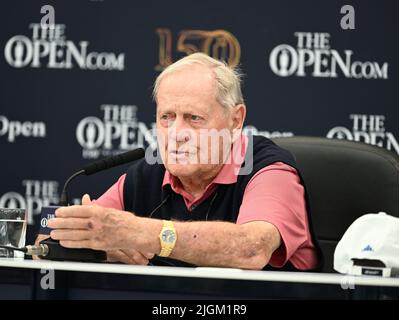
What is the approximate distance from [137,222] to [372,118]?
8.15 feet

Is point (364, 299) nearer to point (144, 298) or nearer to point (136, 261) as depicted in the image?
point (144, 298)

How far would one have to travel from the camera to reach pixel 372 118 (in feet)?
13.9

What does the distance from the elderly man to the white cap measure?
0.23 m

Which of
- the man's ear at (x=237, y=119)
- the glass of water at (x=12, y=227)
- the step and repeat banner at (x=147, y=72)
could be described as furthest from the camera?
the step and repeat banner at (x=147, y=72)

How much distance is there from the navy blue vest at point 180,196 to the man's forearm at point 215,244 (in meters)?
0.30

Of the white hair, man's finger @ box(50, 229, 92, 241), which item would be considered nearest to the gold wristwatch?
man's finger @ box(50, 229, 92, 241)

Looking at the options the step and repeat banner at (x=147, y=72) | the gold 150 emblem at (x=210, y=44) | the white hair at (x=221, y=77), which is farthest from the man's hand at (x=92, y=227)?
the gold 150 emblem at (x=210, y=44)

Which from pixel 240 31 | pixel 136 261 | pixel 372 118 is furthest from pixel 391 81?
pixel 136 261

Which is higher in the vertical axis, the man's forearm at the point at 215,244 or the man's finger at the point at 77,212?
the man's finger at the point at 77,212

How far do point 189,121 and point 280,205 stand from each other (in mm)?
435

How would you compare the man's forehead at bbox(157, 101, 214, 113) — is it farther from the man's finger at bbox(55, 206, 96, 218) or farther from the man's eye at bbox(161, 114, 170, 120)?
the man's finger at bbox(55, 206, 96, 218)

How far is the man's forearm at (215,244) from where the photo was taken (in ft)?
6.75

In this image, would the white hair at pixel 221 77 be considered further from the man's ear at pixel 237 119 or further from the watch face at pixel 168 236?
the watch face at pixel 168 236
